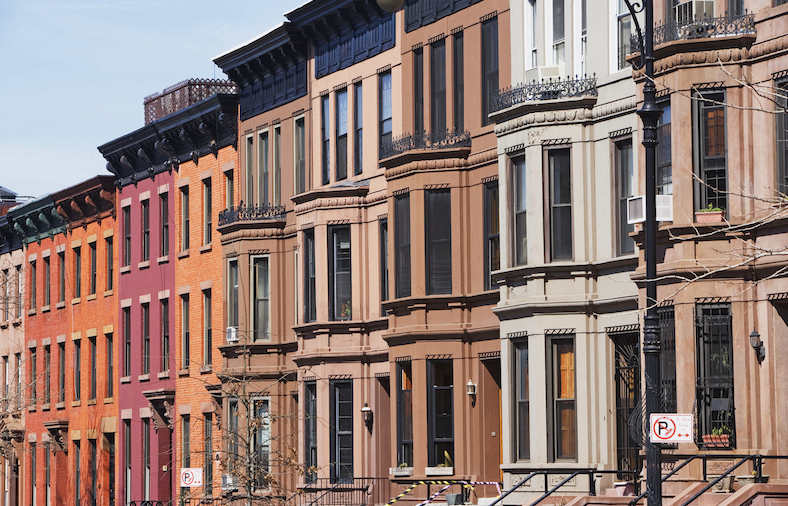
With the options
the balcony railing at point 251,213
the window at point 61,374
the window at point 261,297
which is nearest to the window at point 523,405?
the balcony railing at point 251,213

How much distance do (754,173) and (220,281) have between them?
23.9 metres

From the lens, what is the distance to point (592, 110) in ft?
98.8

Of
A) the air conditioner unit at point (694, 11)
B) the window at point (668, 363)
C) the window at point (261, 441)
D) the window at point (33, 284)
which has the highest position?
the air conditioner unit at point (694, 11)

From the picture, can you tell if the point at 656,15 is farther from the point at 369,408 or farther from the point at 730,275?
the point at 369,408

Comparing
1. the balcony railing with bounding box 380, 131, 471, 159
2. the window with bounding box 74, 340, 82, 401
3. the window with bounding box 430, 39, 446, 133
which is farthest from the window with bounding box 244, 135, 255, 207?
the window with bounding box 74, 340, 82, 401

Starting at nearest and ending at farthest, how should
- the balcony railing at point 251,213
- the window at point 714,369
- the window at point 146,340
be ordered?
the window at point 714,369 → the balcony railing at point 251,213 → the window at point 146,340

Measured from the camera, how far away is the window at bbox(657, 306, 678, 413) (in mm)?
26188

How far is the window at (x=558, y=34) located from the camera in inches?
1232

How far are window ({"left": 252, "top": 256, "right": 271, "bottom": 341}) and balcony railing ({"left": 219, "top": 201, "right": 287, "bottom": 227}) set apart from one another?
117 centimetres

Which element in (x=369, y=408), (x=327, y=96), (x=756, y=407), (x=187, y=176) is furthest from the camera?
(x=187, y=176)

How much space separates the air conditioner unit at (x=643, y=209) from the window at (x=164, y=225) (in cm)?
2702

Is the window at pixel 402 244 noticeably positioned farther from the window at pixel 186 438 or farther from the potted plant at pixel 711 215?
the window at pixel 186 438

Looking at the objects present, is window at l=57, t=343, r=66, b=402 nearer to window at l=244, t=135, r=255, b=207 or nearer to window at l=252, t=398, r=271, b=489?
window at l=244, t=135, r=255, b=207

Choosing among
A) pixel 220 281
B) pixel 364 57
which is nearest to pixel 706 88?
pixel 364 57
